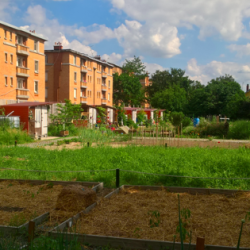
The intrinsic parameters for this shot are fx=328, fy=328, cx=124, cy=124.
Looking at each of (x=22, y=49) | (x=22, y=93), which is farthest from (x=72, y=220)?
(x=22, y=49)

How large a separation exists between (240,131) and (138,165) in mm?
15414

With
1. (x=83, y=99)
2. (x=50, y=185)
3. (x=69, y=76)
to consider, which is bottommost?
(x=50, y=185)

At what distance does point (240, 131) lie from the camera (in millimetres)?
24172

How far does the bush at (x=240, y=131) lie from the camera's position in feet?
77.9

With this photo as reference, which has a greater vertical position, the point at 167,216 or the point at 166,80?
the point at 166,80

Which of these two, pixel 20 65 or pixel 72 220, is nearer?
pixel 72 220

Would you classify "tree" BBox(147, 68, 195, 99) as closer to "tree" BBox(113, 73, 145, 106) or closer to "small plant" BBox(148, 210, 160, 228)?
"tree" BBox(113, 73, 145, 106)

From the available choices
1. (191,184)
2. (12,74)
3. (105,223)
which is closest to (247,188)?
(191,184)

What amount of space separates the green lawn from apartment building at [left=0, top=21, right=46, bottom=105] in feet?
70.8

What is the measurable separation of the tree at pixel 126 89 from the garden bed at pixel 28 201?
65.7m

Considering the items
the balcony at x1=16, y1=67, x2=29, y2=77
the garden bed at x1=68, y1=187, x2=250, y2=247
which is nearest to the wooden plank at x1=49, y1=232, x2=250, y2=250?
the garden bed at x1=68, y1=187, x2=250, y2=247

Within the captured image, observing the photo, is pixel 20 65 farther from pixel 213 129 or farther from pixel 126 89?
pixel 126 89

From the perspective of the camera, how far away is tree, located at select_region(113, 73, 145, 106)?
245 ft

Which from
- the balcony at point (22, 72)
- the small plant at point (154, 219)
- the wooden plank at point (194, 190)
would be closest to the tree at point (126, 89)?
the balcony at point (22, 72)
